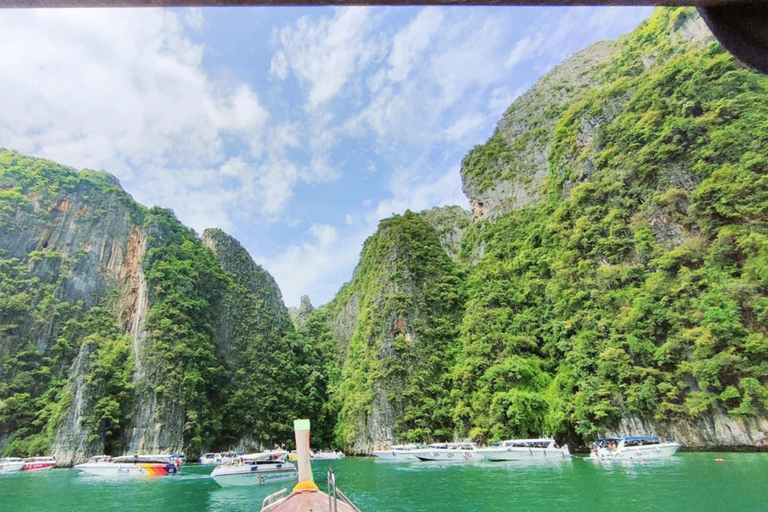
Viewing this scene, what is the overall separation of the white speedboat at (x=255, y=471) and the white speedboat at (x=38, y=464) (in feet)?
89.3

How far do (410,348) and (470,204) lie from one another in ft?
94.3

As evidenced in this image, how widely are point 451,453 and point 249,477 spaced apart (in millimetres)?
17200

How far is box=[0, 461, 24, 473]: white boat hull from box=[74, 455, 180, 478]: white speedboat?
29.9ft

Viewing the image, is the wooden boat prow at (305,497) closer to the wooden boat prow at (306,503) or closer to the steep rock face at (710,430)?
the wooden boat prow at (306,503)

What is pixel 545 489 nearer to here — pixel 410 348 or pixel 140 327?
pixel 410 348

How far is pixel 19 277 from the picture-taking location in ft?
185

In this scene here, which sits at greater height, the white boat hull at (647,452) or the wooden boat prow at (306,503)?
the wooden boat prow at (306,503)

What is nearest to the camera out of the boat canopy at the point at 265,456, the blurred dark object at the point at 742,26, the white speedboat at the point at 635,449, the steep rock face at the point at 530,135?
the blurred dark object at the point at 742,26

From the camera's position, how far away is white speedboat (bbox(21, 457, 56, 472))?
39750 millimetres

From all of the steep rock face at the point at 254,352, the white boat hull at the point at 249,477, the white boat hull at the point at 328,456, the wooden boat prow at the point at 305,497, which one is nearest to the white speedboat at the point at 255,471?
the white boat hull at the point at 249,477

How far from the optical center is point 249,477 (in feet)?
88.2

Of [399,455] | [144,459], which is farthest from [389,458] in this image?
[144,459]

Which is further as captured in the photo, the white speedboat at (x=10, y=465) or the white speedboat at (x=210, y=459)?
the white speedboat at (x=210, y=459)

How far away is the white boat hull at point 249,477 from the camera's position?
25.9 m
